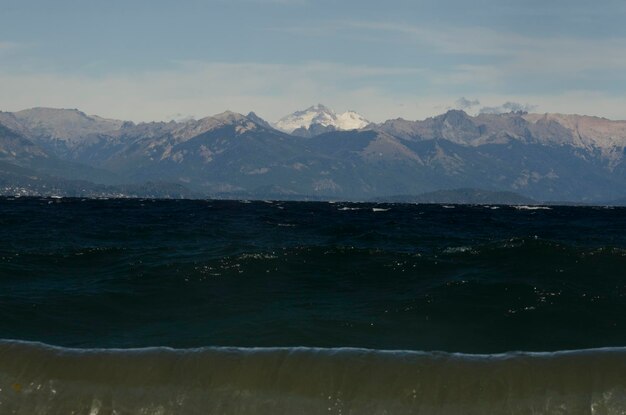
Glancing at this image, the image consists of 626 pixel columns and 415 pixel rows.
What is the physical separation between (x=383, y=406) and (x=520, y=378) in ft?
7.29

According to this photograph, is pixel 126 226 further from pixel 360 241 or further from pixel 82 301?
pixel 82 301

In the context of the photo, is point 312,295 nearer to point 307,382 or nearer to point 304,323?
point 304,323

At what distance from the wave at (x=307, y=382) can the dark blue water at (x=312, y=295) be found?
26.9 feet

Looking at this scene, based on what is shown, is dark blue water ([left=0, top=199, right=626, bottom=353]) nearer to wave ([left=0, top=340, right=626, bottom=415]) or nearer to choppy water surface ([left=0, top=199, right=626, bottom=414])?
choppy water surface ([left=0, top=199, right=626, bottom=414])

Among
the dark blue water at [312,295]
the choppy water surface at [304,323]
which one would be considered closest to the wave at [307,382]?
the choppy water surface at [304,323]

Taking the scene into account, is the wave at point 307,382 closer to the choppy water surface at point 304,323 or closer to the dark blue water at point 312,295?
the choppy water surface at point 304,323

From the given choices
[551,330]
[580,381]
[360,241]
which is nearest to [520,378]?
[580,381]

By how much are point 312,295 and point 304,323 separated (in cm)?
601

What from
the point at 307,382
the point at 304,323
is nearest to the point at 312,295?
the point at 304,323

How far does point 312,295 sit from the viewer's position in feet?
95.7

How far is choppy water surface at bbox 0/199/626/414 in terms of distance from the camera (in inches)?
433

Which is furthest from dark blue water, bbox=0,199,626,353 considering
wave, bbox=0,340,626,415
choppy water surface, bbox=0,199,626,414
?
wave, bbox=0,340,626,415

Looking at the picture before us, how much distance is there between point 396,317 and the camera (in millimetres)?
24531

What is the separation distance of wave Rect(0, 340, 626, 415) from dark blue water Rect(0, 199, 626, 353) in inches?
323
